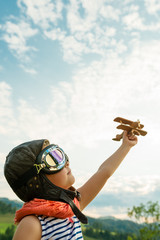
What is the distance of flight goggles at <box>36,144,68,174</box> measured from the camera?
107 inches

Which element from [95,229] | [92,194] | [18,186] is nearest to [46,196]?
[18,186]

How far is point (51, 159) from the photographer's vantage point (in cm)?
280

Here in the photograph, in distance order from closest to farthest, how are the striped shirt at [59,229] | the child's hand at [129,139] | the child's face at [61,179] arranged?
the striped shirt at [59,229]
the child's face at [61,179]
the child's hand at [129,139]

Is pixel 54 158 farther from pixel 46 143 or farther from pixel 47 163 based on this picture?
pixel 46 143

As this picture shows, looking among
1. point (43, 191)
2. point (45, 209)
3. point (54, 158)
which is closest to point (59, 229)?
point (45, 209)

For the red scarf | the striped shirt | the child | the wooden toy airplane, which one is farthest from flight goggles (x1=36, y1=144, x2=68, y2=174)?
the wooden toy airplane

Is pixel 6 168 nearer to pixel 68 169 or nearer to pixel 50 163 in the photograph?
pixel 50 163

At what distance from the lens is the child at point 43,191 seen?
2.47 meters

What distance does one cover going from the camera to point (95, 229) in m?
43.3

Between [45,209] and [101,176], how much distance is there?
1.01 meters

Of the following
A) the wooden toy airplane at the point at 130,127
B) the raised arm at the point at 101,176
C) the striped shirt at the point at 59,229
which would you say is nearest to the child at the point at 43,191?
the striped shirt at the point at 59,229

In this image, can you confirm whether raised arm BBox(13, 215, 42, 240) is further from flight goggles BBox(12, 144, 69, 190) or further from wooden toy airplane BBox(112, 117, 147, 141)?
wooden toy airplane BBox(112, 117, 147, 141)

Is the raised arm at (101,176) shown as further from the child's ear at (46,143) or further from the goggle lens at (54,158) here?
the child's ear at (46,143)

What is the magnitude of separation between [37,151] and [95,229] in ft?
145
